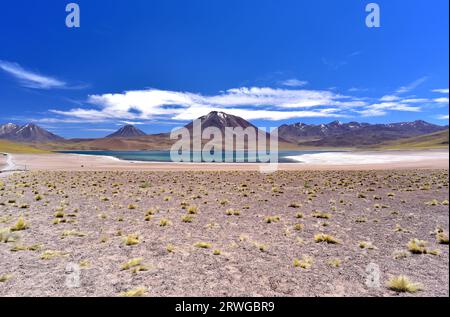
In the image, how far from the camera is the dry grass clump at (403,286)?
621 centimetres

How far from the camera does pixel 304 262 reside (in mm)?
8266

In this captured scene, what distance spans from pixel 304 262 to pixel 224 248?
2.77 metres

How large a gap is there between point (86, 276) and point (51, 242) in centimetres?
393

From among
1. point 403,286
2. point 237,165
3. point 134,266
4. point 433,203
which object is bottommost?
point 134,266

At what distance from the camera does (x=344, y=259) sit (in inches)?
338

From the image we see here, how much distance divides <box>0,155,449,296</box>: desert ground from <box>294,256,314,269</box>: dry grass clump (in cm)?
4

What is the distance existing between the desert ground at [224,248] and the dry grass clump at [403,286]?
0.10 feet

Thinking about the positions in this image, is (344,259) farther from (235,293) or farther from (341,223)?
(341,223)

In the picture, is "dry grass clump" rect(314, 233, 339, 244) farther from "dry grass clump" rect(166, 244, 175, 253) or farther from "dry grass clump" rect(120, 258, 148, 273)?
"dry grass clump" rect(120, 258, 148, 273)

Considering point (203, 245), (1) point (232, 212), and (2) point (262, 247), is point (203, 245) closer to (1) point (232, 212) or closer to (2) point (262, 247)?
(2) point (262, 247)

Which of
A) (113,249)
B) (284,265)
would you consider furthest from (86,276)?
(284,265)

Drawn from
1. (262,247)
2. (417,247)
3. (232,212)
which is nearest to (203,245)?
(262,247)

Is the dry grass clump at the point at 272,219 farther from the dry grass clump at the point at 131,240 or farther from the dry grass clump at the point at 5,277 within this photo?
the dry grass clump at the point at 5,277

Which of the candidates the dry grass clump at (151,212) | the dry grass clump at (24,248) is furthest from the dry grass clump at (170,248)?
the dry grass clump at (151,212)
